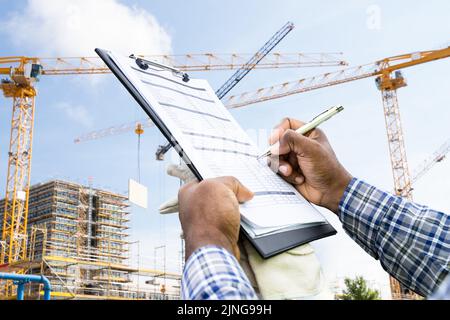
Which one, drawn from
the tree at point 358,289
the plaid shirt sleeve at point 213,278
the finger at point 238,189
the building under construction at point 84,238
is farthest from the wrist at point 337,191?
the building under construction at point 84,238

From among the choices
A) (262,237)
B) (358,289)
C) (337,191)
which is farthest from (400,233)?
(358,289)

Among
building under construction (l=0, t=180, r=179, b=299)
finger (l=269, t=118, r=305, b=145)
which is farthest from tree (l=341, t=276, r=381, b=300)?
finger (l=269, t=118, r=305, b=145)

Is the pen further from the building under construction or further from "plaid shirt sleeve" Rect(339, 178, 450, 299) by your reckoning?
the building under construction

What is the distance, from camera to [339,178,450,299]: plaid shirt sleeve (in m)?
0.52

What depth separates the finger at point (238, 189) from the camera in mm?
450

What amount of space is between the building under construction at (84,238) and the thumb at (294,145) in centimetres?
1890

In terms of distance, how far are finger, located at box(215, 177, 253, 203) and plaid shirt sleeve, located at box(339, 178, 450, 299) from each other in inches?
6.9

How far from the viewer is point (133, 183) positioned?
97cm

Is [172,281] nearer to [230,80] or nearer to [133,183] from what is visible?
[230,80]

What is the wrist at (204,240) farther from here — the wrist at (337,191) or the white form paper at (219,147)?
the wrist at (337,191)

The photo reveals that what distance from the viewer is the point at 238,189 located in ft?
1.51
